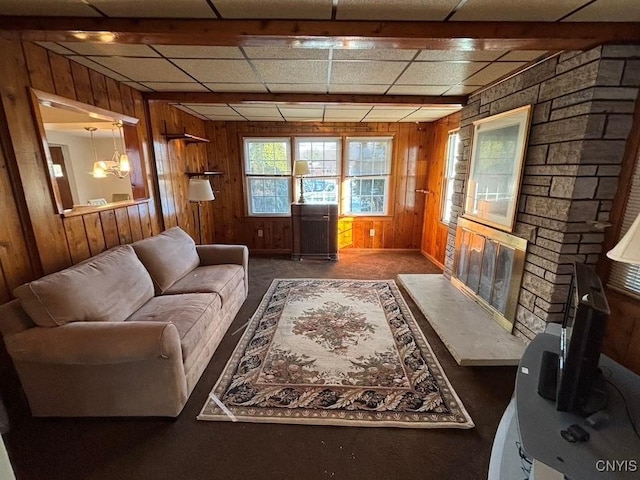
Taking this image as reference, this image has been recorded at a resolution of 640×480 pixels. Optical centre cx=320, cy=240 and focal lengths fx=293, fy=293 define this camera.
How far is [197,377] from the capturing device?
2033mm

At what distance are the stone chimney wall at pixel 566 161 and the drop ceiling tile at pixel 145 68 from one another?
2877mm

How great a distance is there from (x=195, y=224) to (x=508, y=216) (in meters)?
4.11

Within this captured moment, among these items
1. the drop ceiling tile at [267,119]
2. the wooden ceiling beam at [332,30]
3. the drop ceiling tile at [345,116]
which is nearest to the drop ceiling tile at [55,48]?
the wooden ceiling beam at [332,30]

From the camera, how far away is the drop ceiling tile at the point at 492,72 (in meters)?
2.33

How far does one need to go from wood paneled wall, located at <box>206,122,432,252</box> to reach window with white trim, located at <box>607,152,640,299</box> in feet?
11.2

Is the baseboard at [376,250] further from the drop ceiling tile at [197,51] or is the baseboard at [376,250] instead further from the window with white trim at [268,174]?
the drop ceiling tile at [197,51]

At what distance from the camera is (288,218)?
526 centimetres

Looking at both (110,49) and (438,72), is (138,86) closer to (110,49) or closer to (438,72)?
(110,49)

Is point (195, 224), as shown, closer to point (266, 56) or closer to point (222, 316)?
point (222, 316)

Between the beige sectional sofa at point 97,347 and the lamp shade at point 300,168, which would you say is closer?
the beige sectional sofa at point 97,347

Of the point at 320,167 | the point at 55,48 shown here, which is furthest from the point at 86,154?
the point at 55,48

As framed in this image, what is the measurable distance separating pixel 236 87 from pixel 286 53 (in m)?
1.10

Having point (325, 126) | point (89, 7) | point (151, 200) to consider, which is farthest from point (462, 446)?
point (325, 126)

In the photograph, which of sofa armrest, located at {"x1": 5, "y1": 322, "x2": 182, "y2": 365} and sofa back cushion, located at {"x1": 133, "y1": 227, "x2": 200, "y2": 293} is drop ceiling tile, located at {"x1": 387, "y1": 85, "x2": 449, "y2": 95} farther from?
sofa armrest, located at {"x1": 5, "y1": 322, "x2": 182, "y2": 365}
